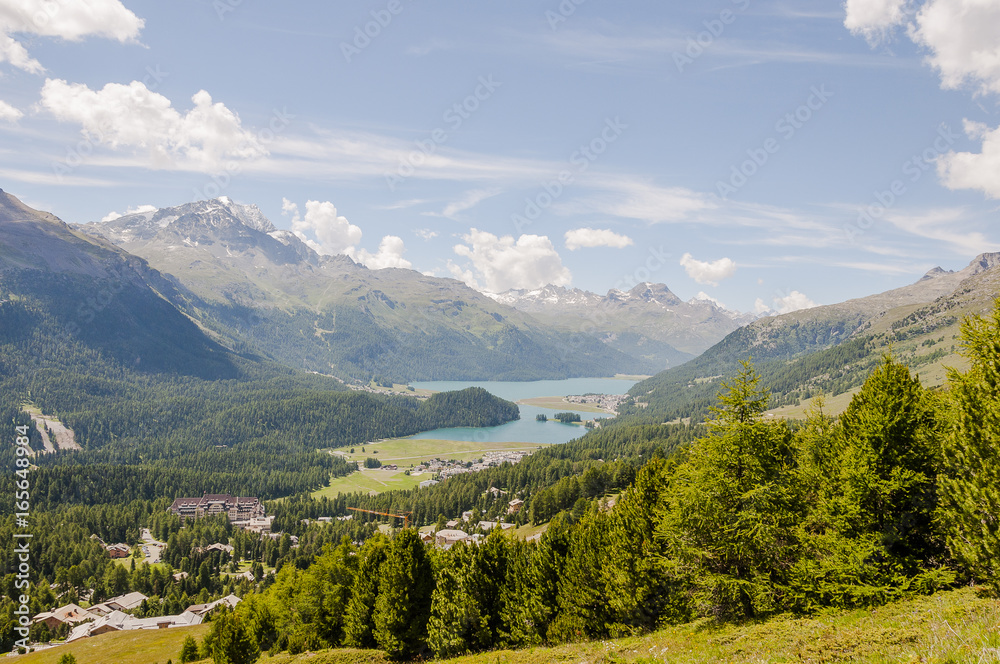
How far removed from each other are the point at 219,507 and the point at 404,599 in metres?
134

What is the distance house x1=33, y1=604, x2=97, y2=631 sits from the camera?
77.3m

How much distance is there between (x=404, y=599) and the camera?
37281mm

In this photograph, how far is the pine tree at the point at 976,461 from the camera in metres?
18.1

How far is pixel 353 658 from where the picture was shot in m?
36.4

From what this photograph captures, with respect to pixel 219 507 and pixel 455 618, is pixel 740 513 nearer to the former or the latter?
pixel 455 618

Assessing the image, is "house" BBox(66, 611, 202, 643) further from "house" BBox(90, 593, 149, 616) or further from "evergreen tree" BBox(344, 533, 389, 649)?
"evergreen tree" BBox(344, 533, 389, 649)

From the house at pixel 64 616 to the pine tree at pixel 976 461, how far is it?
110884mm

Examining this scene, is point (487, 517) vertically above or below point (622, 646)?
below

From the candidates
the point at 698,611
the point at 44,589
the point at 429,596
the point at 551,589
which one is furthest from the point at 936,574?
the point at 44,589

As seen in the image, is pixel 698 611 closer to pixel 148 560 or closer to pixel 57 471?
pixel 148 560

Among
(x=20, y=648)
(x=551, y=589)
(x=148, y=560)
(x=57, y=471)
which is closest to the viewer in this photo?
(x=551, y=589)

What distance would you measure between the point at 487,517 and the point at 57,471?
134 metres

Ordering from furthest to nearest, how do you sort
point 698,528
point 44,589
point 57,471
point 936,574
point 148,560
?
point 57,471 → point 148,560 → point 44,589 → point 698,528 → point 936,574

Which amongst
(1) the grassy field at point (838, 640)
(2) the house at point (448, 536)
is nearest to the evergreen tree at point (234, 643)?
(1) the grassy field at point (838, 640)
